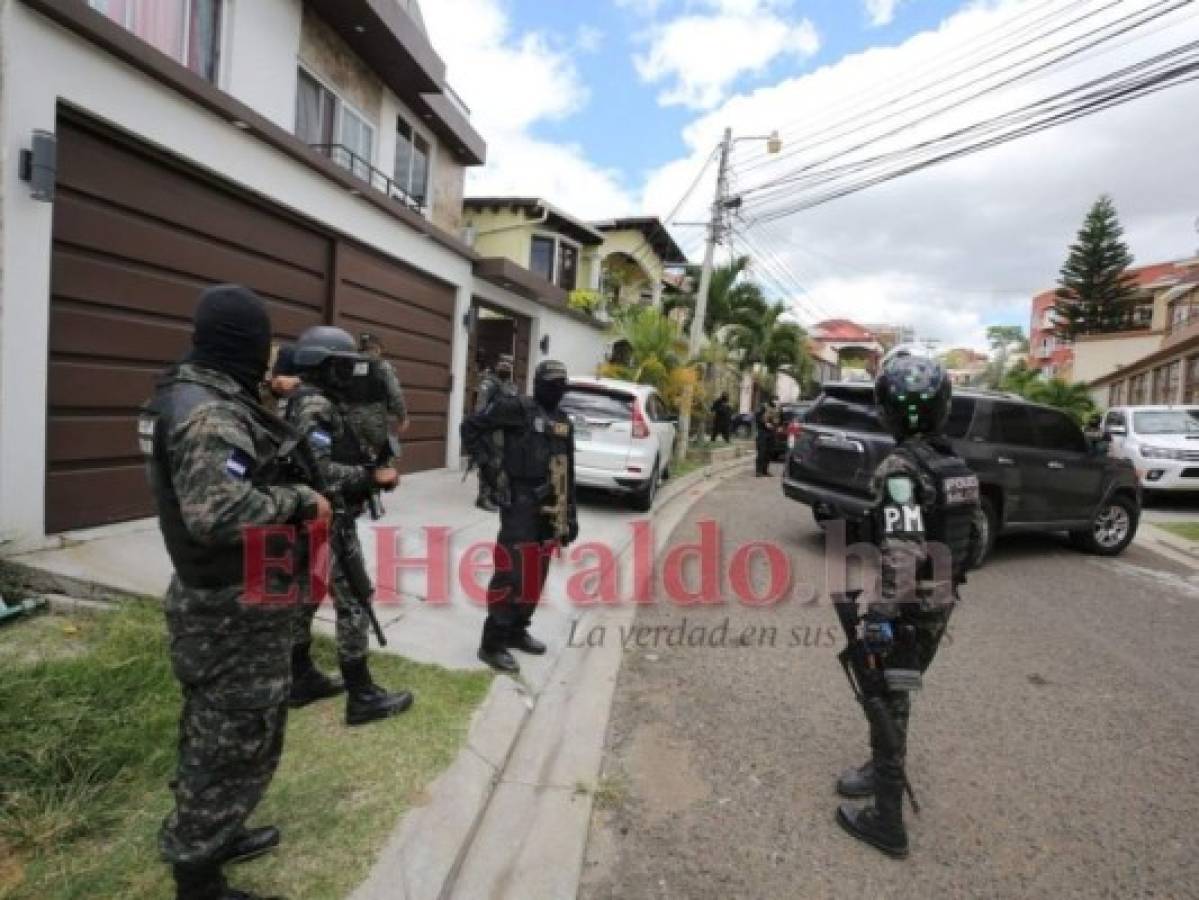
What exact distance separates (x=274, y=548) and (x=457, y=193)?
488 inches

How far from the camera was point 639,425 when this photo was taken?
333 inches

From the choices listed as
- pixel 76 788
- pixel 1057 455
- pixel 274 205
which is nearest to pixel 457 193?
pixel 274 205

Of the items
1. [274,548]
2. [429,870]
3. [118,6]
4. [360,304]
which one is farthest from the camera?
[360,304]

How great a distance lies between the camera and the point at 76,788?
7.95 ft

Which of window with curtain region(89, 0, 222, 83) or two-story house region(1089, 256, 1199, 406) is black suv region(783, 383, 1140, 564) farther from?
two-story house region(1089, 256, 1199, 406)

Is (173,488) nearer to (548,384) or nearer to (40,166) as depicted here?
(548,384)

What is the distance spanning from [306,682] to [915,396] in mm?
2925

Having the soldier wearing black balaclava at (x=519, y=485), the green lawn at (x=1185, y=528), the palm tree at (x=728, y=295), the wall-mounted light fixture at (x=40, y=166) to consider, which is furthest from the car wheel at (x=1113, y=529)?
the palm tree at (x=728, y=295)

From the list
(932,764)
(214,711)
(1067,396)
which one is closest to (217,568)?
(214,711)

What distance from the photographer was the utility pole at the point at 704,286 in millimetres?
15375

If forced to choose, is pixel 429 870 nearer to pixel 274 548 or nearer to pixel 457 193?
pixel 274 548

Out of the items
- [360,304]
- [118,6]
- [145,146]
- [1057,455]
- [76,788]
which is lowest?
[76,788]

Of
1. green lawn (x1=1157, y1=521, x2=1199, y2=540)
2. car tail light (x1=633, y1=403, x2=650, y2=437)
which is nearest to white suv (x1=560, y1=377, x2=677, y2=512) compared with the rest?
car tail light (x1=633, y1=403, x2=650, y2=437)

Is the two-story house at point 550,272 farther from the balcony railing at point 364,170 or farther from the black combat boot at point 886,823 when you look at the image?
the black combat boot at point 886,823
